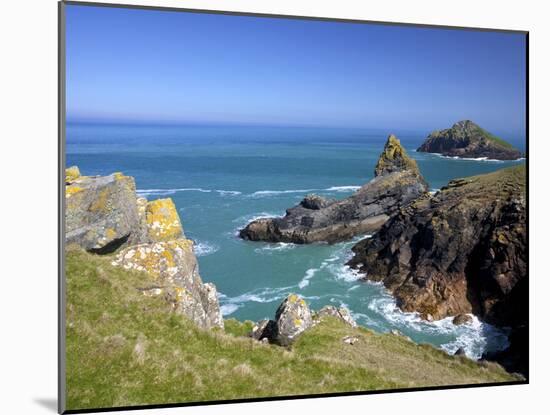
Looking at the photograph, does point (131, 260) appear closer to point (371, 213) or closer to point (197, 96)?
point (197, 96)

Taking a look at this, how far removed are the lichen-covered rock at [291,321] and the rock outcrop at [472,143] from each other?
5.21m

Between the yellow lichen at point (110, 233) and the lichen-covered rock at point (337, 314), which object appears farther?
the lichen-covered rock at point (337, 314)

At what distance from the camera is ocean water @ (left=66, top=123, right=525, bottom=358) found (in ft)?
37.4

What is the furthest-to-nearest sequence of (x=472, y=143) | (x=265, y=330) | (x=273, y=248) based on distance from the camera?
1. (x=273, y=248)
2. (x=472, y=143)
3. (x=265, y=330)

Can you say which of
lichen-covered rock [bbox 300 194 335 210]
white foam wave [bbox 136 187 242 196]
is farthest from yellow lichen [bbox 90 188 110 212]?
lichen-covered rock [bbox 300 194 335 210]

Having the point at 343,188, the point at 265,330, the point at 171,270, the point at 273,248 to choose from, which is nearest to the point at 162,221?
A: the point at 171,270

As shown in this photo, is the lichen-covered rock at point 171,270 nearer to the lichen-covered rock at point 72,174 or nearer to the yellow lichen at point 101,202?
the yellow lichen at point 101,202

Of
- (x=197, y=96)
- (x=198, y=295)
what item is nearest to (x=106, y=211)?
(x=198, y=295)

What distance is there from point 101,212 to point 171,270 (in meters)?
1.62

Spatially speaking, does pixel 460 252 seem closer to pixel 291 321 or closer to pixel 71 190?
pixel 291 321

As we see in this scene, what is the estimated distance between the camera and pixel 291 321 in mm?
10047

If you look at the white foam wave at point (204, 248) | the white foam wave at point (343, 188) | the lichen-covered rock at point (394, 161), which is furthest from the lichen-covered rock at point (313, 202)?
the white foam wave at point (204, 248)

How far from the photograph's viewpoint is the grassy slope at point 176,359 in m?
8.21

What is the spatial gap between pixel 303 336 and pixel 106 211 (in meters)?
4.31
